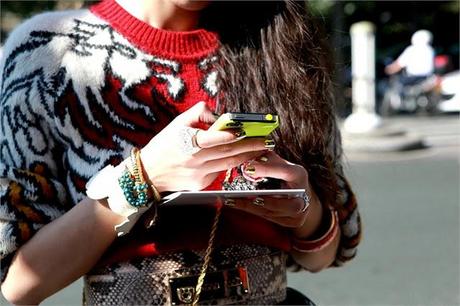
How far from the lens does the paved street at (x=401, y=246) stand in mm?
4594

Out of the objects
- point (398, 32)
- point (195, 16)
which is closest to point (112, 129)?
point (195, 16)

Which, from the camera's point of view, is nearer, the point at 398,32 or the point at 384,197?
the point at 384,197

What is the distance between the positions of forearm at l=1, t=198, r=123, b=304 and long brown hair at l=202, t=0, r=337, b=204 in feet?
1.02

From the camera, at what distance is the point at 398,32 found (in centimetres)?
2095

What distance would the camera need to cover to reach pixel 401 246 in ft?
18.0

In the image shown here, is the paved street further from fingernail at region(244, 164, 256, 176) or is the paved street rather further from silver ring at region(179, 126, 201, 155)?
silver ring at region(179, 126, 201, 155)

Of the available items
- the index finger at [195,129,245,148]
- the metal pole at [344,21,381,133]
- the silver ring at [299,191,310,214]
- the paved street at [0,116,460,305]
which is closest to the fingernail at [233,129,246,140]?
the index finger at [195,129,245,148]

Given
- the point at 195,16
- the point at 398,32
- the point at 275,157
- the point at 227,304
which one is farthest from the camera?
the point at 398,32

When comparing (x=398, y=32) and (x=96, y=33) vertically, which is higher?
(x=398, y=32)

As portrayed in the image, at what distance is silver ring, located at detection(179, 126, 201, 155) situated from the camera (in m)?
1.13

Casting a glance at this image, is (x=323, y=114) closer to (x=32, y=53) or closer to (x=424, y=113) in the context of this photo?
(x=32, y=53)

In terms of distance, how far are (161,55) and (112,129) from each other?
0.52 ft

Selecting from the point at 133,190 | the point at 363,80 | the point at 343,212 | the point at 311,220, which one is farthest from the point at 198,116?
the point at 363,80

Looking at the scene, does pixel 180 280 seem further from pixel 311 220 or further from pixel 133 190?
pixel 311 220
